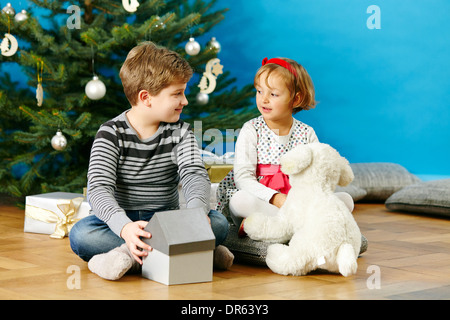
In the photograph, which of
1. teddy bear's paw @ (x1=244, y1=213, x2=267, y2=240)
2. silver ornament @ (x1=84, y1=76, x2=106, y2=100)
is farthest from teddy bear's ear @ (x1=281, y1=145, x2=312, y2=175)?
silver ornament @ (x1=84, y1=76, x2=106, y2=100)

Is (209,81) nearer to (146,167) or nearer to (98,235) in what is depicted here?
(146,167)

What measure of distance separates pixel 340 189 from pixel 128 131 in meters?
1.43

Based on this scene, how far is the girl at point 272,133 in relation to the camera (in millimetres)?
1625

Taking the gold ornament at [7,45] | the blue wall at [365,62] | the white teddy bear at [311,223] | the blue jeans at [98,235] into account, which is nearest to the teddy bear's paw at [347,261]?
the white teddy bear at [311,223]

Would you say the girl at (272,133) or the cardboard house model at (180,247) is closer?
the cardboard house model at (180,247)

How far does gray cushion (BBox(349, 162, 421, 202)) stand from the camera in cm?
281

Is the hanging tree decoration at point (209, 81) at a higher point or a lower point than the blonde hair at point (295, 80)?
higher

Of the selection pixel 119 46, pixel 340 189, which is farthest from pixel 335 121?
pixel 119 46

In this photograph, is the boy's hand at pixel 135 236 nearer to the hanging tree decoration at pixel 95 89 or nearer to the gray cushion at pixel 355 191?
the hanging tree decoration at pixel 95 89

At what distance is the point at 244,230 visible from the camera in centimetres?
152

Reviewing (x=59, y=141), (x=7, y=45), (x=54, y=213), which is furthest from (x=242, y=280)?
(x=7, y=45)

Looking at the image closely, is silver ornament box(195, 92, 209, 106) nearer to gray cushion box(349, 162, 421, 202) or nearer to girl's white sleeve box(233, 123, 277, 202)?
gray cushion box(349, 162, 421, 202)

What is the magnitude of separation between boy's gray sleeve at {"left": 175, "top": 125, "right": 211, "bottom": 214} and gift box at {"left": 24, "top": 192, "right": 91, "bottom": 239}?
555mm

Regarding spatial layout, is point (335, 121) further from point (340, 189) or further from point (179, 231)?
point (179, 231)
